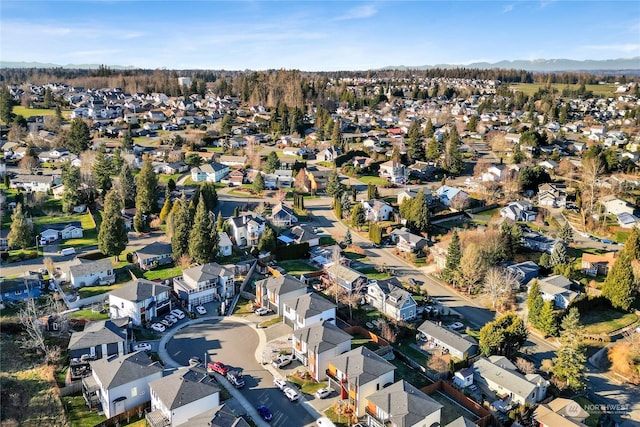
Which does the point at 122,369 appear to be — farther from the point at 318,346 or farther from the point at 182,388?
the point at 318,346

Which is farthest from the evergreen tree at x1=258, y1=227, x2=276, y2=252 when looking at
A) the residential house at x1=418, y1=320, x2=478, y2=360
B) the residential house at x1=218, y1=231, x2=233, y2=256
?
the residential house at x1=418, y1=320, x2=478, y2=360

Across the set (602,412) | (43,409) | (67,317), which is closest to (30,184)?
(67,317)

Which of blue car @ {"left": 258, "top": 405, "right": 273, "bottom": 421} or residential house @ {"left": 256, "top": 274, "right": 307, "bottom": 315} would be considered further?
residential house @ {"left": 256, "top": 274, "right": 307, "bottom": 315}

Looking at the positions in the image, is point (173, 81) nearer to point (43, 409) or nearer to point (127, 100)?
point (127, 100)

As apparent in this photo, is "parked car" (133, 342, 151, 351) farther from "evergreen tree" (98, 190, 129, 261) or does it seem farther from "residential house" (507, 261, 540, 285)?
"residential house" (507, 261, 540, 285)

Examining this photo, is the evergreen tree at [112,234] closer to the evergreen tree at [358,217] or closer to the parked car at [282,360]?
the parked car at [282,360]

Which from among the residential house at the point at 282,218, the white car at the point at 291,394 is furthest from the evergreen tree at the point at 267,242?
the white car at the point at 291,394
